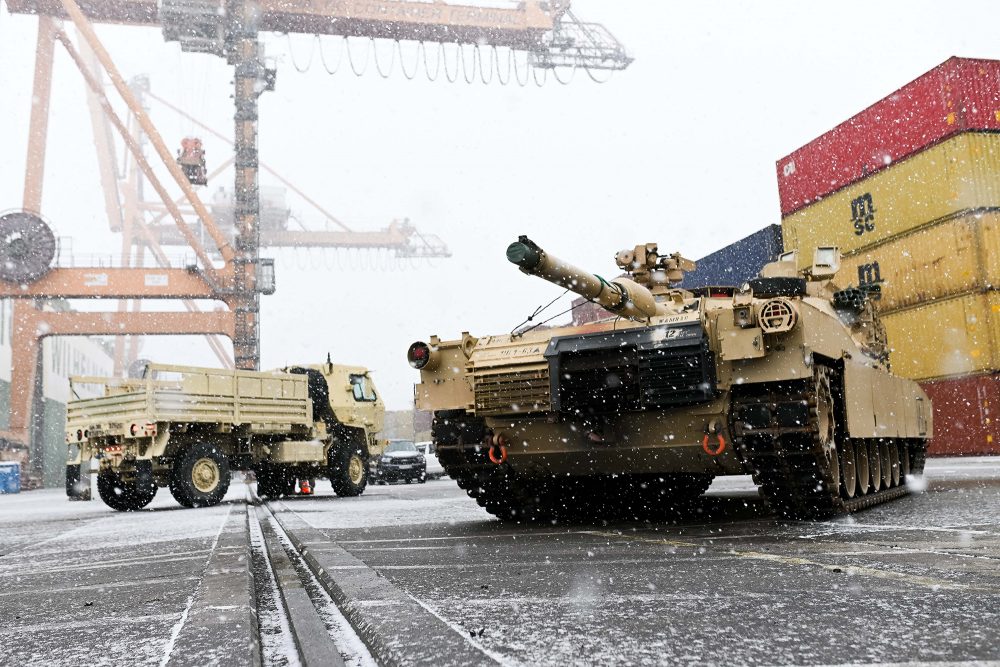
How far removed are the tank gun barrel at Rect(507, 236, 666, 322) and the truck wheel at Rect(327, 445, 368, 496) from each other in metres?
9.82

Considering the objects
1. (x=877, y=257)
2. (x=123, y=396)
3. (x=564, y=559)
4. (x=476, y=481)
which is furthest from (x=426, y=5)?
(x=564, y=559)

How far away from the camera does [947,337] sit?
18922 millimetres

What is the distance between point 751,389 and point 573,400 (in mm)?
1404

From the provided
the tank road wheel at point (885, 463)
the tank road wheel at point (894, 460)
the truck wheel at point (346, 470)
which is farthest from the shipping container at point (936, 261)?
the truck wheel at point (346, 470)

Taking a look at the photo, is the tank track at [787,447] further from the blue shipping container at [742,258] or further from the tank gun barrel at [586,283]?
the blue shipping container at [742,258]

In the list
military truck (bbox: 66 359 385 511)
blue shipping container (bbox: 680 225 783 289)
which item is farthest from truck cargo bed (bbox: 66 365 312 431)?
blue shipping container (bbox: 680 225 783 289)

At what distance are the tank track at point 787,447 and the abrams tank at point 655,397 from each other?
0.01 m

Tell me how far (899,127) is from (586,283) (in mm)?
16344

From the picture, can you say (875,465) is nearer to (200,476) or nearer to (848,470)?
(848,470)

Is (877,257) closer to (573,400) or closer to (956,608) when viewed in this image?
(573,400)

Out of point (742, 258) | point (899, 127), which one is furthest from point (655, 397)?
point (742, 258)

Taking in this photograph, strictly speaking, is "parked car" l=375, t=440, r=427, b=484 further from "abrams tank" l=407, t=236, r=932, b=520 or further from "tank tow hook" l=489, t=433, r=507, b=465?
"tank tow hook" l=489, t=433, r=507, b=465

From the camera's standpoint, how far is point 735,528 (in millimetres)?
7070

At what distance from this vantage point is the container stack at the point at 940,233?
18344 millimetres
